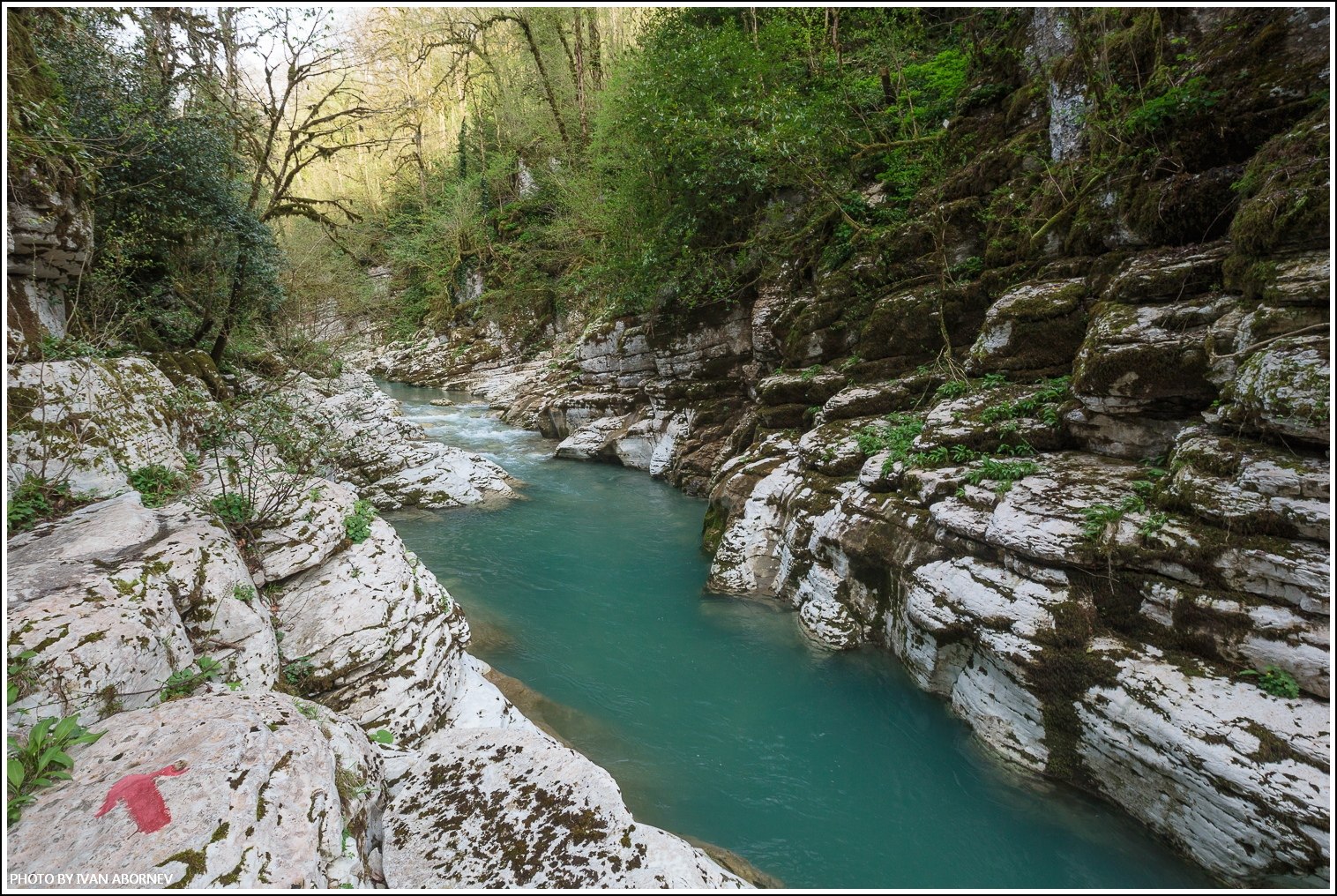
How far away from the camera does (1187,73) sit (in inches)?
235

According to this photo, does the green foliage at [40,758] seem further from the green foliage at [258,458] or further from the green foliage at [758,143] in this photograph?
the green foliage at [758,143]

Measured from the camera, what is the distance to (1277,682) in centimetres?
360

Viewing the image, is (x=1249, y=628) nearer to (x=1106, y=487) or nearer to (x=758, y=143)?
(x=1106, y=487)

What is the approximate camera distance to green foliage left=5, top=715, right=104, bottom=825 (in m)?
2.45

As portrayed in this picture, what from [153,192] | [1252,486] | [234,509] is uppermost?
[153,192]

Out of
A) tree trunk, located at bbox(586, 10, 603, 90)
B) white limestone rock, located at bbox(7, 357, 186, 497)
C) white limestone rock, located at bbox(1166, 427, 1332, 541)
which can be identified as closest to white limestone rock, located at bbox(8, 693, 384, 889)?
white limestone rock, located at bbox(7, 357, 186, 497)

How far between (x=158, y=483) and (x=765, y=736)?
21.6ft

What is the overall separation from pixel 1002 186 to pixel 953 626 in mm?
7085

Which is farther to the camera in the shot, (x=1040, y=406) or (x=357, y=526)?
(x=1040, y=406)

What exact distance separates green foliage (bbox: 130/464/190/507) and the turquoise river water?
376cm

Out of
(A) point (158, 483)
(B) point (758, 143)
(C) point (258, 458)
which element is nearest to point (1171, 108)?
(B) point (758, 143)

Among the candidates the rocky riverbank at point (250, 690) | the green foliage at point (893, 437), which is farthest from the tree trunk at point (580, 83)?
the rocky riverbank at point (250, 690)

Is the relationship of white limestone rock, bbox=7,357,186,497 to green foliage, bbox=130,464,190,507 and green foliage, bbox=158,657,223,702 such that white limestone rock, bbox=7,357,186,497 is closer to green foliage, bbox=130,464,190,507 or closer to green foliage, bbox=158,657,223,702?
green foliage, bbox=130,464,190,507

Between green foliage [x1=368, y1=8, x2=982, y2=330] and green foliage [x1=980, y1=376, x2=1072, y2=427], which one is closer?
green foliage [x1=980, y1=376, x2=1072, y2=427]
